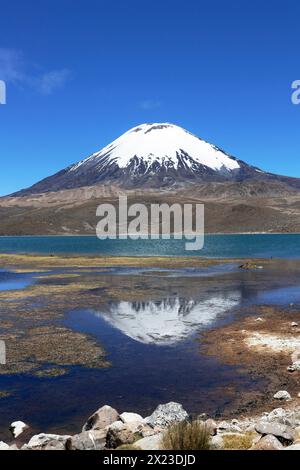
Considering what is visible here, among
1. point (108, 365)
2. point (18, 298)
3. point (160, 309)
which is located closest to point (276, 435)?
point (108, 365)

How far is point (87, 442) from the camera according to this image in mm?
11984

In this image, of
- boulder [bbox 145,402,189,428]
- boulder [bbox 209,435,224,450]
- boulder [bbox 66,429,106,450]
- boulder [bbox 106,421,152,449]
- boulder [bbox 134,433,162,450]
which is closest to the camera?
boulder [bbox 209,435,224,450]

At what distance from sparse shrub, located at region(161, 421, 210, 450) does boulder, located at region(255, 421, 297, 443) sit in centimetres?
205

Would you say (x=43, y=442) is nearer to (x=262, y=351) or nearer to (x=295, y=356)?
(x=295, y=356)

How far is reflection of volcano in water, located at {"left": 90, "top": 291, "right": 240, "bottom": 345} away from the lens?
28.8m

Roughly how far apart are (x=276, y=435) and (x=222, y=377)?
9113 mm

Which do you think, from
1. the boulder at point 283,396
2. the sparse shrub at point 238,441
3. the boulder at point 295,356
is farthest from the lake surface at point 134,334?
the sparse shrub at point 238,441

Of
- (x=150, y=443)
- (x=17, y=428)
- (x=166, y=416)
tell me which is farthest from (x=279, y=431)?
(x=17, y=428)

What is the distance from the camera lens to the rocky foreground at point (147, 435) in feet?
37.1

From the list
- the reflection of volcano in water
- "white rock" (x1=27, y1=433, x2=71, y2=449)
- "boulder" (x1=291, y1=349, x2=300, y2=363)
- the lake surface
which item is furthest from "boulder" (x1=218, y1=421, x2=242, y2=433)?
the reflection of volcano in water

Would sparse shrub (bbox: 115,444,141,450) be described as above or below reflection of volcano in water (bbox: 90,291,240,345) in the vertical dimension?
above

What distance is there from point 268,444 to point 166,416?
444cm

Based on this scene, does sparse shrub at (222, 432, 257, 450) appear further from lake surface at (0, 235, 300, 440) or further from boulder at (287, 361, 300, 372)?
boulder at (287, 361, 300, 372)

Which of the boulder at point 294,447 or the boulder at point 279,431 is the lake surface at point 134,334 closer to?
the boulder at point 279,431
